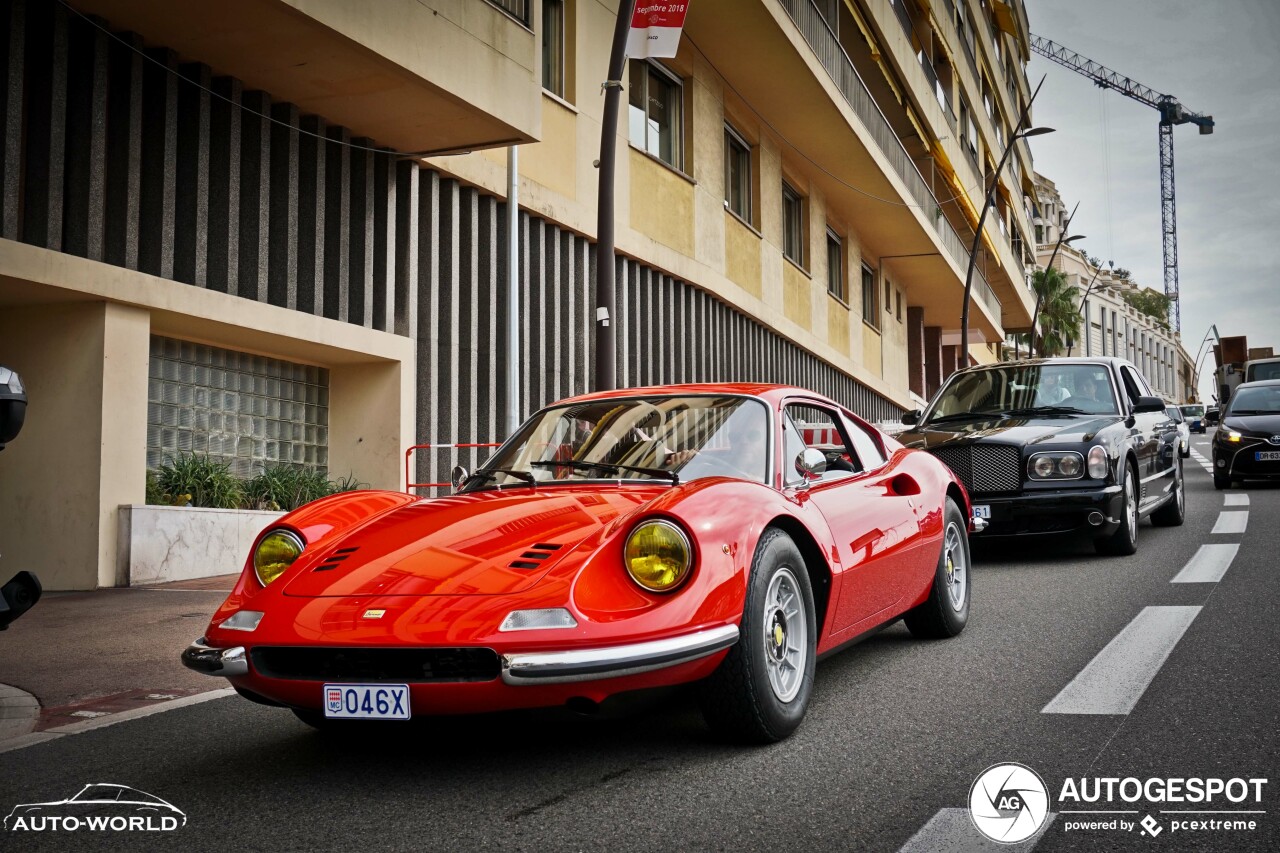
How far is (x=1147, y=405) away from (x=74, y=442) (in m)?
8.79

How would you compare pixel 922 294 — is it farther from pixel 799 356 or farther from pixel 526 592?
pixel 526 592

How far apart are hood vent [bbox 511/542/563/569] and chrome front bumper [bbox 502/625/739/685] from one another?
1.30 feet

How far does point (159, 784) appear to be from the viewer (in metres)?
3.85

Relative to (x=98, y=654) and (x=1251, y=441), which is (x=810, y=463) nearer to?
(x=98, y=654)

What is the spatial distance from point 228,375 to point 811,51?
1252 centimetres

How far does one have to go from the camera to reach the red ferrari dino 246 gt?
3557 mm

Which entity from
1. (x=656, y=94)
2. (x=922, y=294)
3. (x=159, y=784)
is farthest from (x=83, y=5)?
(x=922, y=294)

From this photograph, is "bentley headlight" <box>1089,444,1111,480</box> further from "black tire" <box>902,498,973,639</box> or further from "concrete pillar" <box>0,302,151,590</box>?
"concrete pillar" <box>0,302,151,590</box>

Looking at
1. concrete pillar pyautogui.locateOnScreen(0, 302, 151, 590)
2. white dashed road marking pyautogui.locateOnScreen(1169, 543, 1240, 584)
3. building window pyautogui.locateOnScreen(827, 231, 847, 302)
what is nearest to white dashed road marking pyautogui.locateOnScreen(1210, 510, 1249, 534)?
white dashed road marking pyautogui.locateOnScreen(1169, 543, 1240, 584)

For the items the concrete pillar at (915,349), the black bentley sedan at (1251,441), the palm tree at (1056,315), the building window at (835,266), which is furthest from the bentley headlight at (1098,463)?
the palm tree at (1056,315)

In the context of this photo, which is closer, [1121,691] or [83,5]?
[1121,691]

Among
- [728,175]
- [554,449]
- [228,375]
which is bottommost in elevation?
[554,449]

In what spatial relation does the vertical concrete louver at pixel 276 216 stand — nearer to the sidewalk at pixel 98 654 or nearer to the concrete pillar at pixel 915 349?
the sidewalk at pixel 98 654

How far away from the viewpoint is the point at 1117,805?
3258 mm
